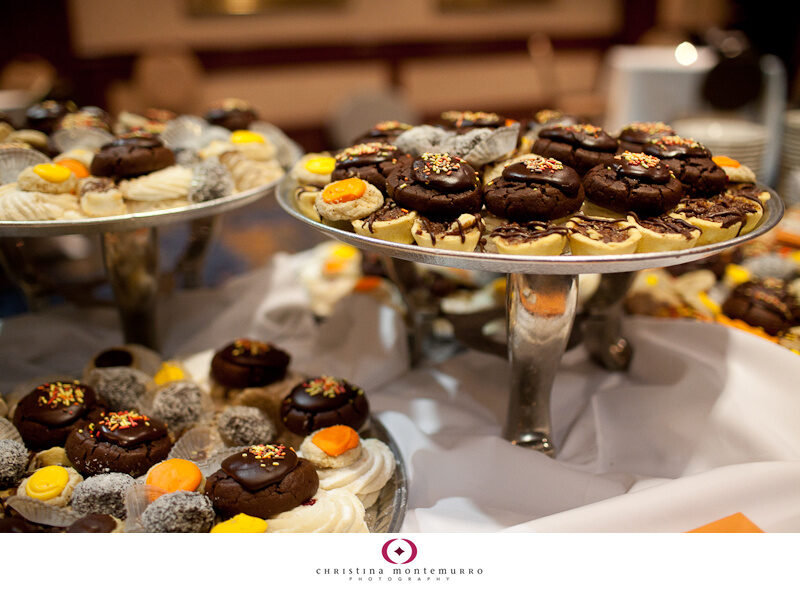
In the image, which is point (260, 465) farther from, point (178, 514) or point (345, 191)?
point (345, 191)

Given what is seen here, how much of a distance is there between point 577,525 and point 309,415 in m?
0.73

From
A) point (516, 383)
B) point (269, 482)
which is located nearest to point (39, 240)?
point (269, 482)

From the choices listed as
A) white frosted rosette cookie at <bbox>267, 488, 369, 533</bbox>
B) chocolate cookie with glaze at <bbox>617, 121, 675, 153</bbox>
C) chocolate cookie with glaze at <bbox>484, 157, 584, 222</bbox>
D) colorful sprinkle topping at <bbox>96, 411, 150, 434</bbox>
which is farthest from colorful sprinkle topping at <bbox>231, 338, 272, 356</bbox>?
chocolate cookie with glaze at <bbox>617, 121, 675, 153</bbox>

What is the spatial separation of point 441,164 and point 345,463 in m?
0.77

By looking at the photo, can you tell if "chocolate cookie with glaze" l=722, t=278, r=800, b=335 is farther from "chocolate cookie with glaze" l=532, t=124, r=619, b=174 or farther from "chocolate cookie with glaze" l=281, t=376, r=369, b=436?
"chocolate cookie with glaze" l=281, t=376, r=369, b=436

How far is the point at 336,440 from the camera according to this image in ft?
5.08

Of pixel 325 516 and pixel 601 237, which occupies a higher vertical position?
pixel 601 237

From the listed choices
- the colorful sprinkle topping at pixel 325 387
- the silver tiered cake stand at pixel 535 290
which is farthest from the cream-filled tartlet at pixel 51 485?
the silver tiered cake stand at pixel 535 290

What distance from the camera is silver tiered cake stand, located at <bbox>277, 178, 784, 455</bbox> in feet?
4.23

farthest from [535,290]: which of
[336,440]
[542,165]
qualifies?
[336,440]

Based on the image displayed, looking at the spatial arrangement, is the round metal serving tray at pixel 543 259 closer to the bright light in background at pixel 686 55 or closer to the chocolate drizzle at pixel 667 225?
the chocolate drizzle at pixel 667 225
